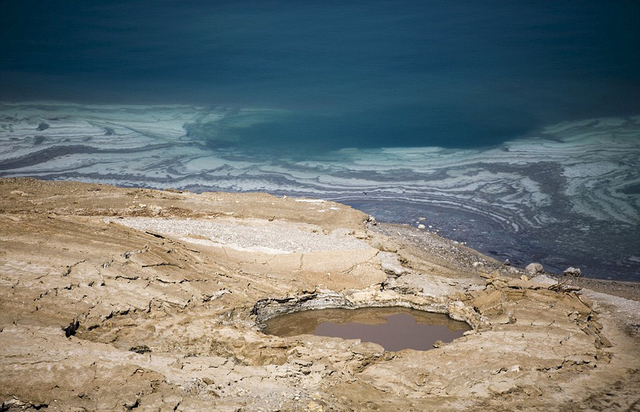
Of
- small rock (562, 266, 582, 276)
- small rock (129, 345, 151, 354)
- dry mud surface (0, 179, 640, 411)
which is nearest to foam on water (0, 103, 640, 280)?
small rock (562, 266, 582, 276)

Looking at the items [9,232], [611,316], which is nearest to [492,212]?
[611,316]

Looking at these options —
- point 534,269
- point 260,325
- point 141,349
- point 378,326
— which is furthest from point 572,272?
point 141,349

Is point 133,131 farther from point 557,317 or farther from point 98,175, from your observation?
point 557,317

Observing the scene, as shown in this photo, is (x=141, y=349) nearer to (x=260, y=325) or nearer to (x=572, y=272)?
(x=260, y=325)

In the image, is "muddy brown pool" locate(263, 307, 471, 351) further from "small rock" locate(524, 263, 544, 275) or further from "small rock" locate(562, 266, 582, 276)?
"small rock" locate(562, 266, 582, 276)

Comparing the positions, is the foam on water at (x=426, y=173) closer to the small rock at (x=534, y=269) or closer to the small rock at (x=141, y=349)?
the small rock at (x=534, y=269)

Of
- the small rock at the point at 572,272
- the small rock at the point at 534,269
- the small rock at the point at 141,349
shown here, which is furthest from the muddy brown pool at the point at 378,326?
the small rock at the point at 572,272
